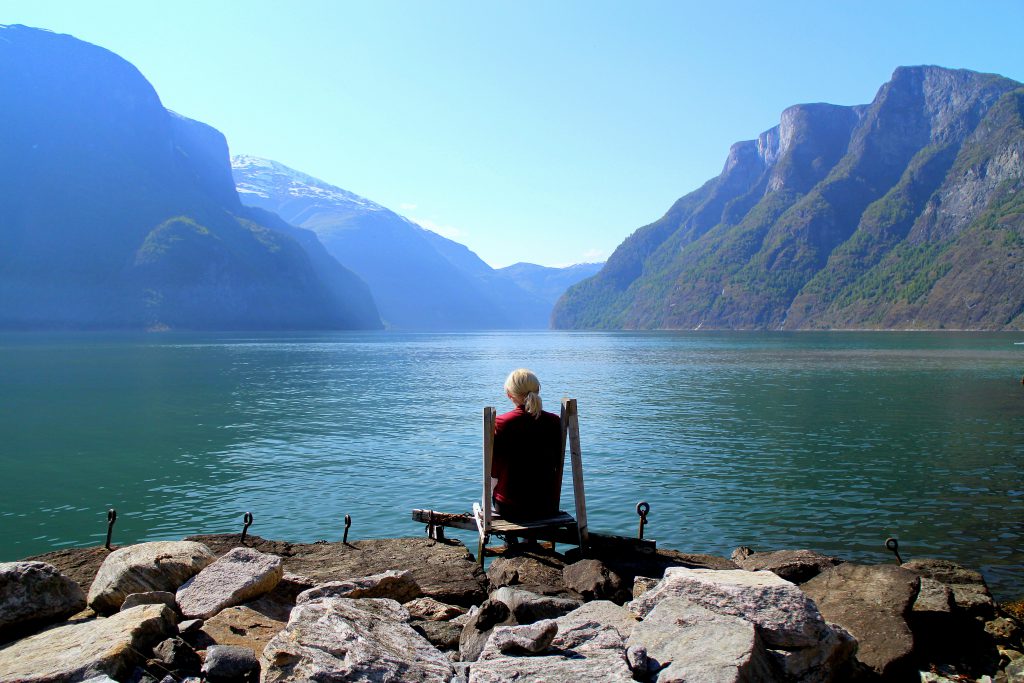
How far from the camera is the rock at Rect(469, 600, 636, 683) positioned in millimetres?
6336

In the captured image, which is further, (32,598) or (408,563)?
(408,563)

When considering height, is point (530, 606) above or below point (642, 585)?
above

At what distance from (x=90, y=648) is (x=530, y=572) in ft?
18.2

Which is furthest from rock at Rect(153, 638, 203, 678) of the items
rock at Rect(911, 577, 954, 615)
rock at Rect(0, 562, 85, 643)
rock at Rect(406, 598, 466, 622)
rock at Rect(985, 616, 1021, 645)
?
rock at Rect(985, 616, 1021, 645)

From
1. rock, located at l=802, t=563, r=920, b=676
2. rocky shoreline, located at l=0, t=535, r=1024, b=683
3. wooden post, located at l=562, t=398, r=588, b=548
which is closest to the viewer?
rocky shoreline, located at l=0, t=535, r=1024, b=683

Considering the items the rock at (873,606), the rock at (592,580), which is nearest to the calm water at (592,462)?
the rock at (873,606)

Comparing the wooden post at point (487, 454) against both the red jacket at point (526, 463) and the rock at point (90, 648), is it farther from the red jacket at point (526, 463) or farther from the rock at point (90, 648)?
the rock at point (90, 648)

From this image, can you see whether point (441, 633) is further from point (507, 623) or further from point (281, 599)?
point (281, 599)

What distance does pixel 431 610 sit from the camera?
9336mm

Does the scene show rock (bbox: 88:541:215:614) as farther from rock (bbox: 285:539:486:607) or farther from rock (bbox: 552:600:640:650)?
rock (bbox: 552:600:640:650)

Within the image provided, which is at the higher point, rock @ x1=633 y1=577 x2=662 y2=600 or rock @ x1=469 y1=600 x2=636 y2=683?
rock @ x1=469 y1=600 x2=636 y2=683

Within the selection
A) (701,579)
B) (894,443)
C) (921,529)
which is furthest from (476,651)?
(894,443)

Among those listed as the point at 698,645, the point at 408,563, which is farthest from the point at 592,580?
the point at 408,563

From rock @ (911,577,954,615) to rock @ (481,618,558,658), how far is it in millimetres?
4834
